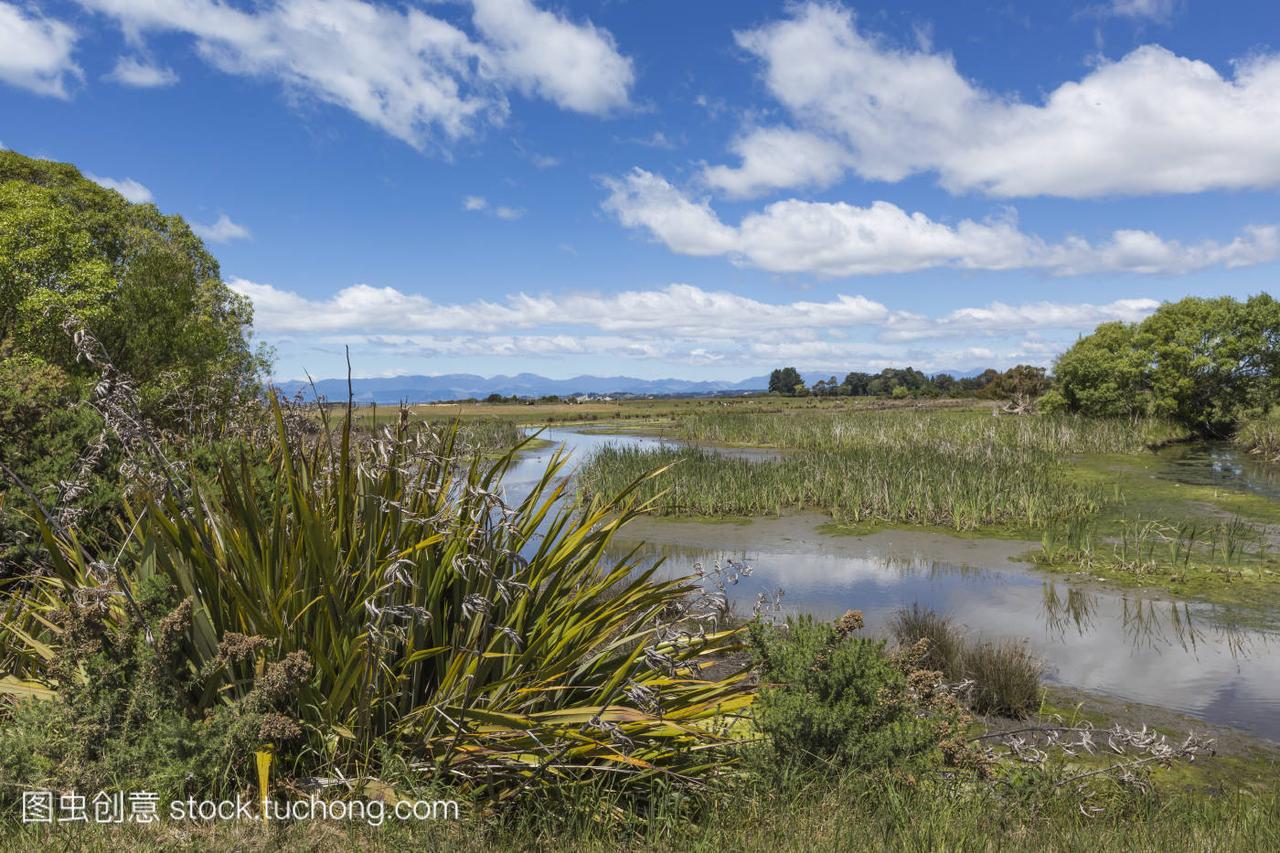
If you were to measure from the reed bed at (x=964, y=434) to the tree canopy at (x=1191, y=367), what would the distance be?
4.29 ft

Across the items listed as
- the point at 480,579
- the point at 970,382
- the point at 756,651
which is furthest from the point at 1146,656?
the point at 970,382

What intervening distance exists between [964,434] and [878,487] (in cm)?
1576

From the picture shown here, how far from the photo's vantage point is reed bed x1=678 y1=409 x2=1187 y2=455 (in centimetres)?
2852

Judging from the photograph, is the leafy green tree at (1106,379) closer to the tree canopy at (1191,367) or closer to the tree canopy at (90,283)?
the tree canopy at (1191,367)

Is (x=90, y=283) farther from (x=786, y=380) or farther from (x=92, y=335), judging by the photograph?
(x=786, y=380)

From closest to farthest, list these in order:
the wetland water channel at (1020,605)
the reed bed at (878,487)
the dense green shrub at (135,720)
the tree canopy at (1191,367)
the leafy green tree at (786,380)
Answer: the dense green shrub at (135,720) → the wetland water channel at (1020,605) → the reed bed at (878,487) → the tree canopy at (1191,367) → the leafy green tree at (786,380)

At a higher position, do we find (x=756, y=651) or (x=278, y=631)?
(x=278, y=631)

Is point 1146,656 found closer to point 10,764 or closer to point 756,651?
point 756,651

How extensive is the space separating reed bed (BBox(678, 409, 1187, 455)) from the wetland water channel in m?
12.8

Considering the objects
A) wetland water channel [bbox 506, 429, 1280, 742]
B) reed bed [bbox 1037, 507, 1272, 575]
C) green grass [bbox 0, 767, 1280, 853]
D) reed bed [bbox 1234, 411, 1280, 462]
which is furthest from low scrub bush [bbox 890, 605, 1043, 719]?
reed bed [bbox 1234, 411, 1280, 462]

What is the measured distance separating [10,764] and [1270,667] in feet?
36.3

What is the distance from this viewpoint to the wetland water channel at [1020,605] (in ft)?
25.5

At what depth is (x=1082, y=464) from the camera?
24.5 metres

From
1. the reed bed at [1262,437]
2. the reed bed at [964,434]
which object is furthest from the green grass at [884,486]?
the reed bed at [1262,437]
